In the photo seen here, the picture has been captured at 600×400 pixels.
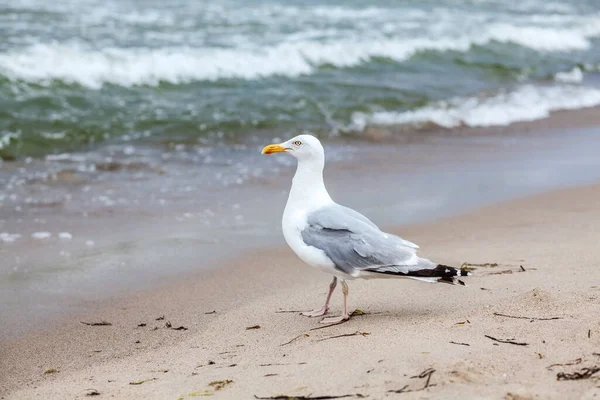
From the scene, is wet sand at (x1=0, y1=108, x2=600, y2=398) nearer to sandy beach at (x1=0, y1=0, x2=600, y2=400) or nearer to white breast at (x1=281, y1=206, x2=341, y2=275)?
sandy beach at (x1=0, y1=0, x2=600, y2=400)

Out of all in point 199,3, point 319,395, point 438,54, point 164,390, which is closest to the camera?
point 319,395

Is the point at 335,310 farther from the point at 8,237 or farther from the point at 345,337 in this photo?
the point at 8,237

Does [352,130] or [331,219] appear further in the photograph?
[352,130]

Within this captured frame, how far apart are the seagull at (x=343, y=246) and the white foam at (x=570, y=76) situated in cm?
1140

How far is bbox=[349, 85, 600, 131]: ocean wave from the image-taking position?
35.9ft

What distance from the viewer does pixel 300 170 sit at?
15.0 ft

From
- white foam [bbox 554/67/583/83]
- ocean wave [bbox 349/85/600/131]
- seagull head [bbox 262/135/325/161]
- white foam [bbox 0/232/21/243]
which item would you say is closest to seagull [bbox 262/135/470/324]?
seagull head [bbox 262/135/325/161]

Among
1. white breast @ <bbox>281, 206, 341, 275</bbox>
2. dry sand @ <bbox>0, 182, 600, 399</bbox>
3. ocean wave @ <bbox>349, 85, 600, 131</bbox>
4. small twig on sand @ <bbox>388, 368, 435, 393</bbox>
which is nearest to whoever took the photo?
small twig on sand @ <bbox>388, 368, 435, 393</bbox>

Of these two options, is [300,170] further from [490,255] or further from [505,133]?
[505,133]

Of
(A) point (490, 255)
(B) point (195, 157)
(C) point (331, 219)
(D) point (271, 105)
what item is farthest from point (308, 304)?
(D) point (271, 105)

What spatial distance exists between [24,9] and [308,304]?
14.7 meters

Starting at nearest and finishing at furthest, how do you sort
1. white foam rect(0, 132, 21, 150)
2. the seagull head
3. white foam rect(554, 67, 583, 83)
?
the seagull head → white foam rect(0, 132, 21, 150) → white foam rect(554, 67, 583, 83)

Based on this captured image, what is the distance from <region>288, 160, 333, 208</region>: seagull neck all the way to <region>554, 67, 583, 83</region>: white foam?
11.3 metres

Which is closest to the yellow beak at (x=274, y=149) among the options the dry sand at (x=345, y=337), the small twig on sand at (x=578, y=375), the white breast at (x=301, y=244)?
the white breast at (x=301, y=244)
